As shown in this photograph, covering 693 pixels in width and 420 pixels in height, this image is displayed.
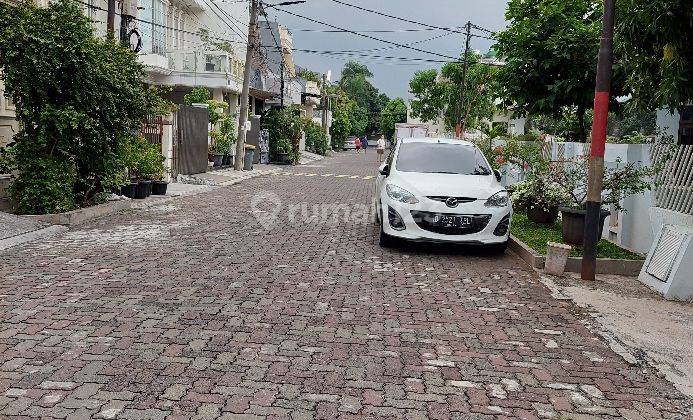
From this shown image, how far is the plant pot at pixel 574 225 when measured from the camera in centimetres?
966

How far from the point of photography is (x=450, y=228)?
929 cm

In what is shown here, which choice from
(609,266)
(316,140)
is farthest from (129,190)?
(316,140)

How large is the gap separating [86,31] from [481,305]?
8728mm

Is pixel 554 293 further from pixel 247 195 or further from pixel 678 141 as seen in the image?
pixel 247 195

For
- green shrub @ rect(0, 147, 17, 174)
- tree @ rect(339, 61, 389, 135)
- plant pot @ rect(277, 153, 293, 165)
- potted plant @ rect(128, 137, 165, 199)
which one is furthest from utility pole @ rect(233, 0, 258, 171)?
tree @ rect(339, 61, 389, 135)

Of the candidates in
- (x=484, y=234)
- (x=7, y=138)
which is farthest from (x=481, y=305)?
(x=7, y=138)

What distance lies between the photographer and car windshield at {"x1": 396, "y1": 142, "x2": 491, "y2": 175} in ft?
34.6

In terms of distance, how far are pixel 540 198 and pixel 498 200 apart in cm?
276

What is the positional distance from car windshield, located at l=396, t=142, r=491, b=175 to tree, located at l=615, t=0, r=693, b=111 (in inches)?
121

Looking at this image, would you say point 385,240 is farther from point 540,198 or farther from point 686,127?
point 686,127

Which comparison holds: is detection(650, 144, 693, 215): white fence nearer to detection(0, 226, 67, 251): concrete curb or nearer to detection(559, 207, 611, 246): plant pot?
detection(559, 207, 611, 246): plant pot

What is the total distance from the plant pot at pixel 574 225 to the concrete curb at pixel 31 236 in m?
7.85

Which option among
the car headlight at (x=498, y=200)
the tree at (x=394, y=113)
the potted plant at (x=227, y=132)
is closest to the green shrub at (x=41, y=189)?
the car headlight at (x=498, y=200)

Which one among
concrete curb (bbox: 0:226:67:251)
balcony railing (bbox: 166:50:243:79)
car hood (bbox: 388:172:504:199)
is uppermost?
balcony railing (bbox: 166:50:243:79)
